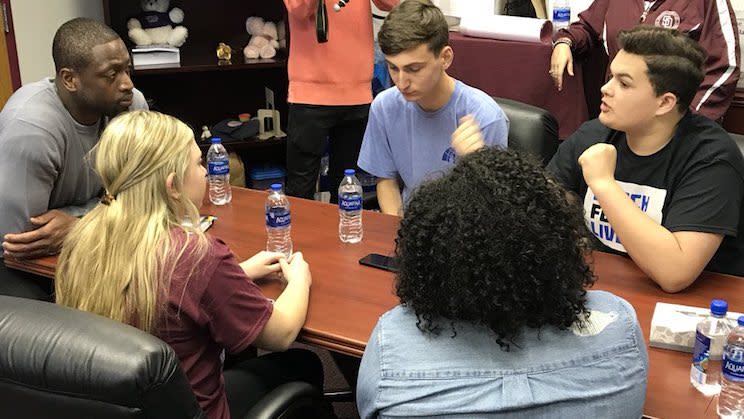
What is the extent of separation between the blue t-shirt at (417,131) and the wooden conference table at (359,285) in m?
0.29

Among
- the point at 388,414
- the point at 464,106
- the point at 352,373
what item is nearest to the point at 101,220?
the point at 388,414

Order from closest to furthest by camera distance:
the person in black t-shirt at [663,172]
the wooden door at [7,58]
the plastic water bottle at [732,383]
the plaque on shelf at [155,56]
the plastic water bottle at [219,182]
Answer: the plastic water bottle at [732,383]
the person in black t-shirt at [663,172]
the plastic water bottle at [219,182]
the wooden door at [7,58]
the plaque on shelf at [155,56]

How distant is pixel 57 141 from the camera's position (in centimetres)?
207

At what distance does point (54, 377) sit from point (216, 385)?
518 mm

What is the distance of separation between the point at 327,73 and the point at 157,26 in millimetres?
1052

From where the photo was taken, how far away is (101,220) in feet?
4.59

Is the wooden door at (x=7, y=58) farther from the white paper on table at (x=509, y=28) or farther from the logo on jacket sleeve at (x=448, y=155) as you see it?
the logo on jacket sleeve at (x=448, y=155)

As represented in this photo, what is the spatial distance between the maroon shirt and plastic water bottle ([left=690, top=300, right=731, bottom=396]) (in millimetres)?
786

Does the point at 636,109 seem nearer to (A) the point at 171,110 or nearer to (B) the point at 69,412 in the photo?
(B) the point at 69,412

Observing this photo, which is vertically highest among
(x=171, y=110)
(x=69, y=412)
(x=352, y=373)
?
(x=69, y=412)

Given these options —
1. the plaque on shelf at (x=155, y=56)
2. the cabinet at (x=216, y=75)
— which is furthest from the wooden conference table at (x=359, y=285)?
the cabinet at (x=216, y=75)

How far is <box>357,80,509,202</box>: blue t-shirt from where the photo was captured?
226cm

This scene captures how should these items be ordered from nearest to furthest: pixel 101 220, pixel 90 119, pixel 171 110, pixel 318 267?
pixel 101 220 → pixel 318 267 → pixel 90 119 → pixel 171 110

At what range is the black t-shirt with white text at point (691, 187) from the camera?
1.66 m
